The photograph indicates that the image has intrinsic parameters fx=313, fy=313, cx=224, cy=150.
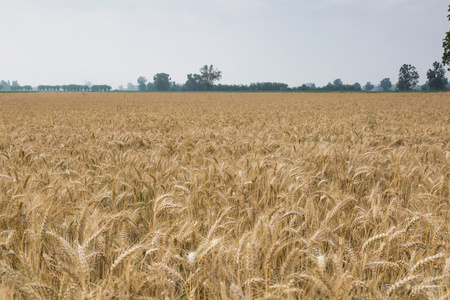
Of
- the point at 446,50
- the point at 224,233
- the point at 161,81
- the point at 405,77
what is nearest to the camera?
the point at 224,233

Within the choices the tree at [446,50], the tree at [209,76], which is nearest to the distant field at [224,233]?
the tree at [446,50]

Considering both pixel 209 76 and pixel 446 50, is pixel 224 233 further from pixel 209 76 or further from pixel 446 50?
pixel 209 76

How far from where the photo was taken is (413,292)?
1.29 meters

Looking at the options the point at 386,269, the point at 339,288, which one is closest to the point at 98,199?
the point at 339,288

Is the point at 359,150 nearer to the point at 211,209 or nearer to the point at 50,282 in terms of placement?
the point at 211,209

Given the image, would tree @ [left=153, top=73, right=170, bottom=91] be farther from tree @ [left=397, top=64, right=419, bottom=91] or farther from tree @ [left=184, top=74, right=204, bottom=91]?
tree @ [left=397, top=64, right=419, bottom=91]

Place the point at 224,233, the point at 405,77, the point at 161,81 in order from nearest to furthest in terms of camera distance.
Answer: the point at 224,233 → the point at 405,77 → the point at 161,81

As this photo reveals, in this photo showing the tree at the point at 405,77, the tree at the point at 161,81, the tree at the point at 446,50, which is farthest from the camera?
the tree at the point at 161,81

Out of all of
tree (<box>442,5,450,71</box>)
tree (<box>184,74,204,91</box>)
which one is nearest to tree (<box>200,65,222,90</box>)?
tree (<box>184,74,204,91</box>)

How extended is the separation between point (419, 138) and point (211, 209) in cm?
535

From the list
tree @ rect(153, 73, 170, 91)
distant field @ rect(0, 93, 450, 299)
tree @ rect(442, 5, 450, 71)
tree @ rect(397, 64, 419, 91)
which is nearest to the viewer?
distant field @ rect(0, 93, 450, 299)

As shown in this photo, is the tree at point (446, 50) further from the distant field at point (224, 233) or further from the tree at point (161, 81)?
the tree at point (161, 81)

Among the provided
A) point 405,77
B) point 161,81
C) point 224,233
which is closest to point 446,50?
point 224,233

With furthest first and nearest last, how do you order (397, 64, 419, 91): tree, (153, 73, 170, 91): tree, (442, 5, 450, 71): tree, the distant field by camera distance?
1. (153, 73, 170, 91): tree
2. (397, 64, 419, 91): tree
3. (442, 5, 450, 71): tree
4. the distant field
